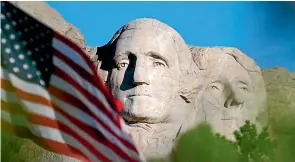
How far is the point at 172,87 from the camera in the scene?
929 centimetres

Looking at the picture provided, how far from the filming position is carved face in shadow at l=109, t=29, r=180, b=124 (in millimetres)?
9078

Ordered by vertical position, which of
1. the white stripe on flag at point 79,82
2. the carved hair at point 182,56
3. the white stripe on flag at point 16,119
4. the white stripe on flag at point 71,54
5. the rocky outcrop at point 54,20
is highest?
the rocky outcrop at point 54,20

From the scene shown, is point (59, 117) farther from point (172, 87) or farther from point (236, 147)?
point (172, 87)

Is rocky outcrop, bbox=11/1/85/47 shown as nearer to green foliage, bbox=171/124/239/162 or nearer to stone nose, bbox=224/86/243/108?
stone nose, bbox=224/86/243/108

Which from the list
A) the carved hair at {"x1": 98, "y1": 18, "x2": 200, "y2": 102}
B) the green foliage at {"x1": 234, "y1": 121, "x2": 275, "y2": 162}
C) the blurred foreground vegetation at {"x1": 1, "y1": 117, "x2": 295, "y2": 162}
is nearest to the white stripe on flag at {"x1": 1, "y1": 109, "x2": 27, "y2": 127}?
the blurred foreground vegetation at {"x1": 1, "y1": 117, "x2": 295, "y2": 162}

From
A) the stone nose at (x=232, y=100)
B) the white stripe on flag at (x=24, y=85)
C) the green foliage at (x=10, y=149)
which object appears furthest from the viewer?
the stone nose at (x=232, y=100)

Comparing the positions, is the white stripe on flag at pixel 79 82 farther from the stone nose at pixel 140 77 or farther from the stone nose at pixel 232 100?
the stone nose at pixel 232 100

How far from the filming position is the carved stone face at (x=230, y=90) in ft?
32.1

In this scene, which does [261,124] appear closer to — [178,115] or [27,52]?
[178,115]

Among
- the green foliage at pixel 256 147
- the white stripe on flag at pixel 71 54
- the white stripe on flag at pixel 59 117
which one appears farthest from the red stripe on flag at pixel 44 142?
the green foliage at pixel 256 147

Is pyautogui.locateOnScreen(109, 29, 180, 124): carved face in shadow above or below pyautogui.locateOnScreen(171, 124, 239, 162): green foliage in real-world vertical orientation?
above

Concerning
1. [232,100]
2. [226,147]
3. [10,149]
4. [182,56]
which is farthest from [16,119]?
[232,100]

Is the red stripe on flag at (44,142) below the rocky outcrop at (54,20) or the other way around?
below

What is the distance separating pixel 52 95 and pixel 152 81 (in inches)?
141
